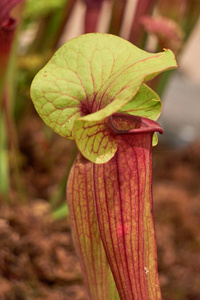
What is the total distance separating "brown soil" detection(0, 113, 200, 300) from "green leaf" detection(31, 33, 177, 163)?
1.93 ft

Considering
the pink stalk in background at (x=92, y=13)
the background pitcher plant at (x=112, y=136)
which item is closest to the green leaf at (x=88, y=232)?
the background pitcher plant at (x=112, y=136)

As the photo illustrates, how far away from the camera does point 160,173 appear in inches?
77.9

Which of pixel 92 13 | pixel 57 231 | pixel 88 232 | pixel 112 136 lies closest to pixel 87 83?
pixel 112 136

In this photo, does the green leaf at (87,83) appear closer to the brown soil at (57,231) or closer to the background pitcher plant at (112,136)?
the background pitcher plant at (112,136)

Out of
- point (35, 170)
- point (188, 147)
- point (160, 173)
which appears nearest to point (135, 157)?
point (35, 170)

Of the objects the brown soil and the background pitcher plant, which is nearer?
the background pitcher plant

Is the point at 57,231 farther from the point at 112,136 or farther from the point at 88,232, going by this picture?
the point at 112,136

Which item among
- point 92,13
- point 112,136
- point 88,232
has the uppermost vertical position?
point 92,13

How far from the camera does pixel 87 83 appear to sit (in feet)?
1.66

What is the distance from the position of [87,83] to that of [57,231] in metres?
0.84

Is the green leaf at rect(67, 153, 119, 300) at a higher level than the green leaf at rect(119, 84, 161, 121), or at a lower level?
lower

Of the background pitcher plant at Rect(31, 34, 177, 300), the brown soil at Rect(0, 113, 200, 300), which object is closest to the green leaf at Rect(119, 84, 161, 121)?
the background pitcher plant at Rect(31, 34, 177, 300)

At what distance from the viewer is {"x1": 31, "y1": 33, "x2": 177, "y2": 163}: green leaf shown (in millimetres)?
481

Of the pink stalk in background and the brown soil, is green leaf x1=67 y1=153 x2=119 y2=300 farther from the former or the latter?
the pink stalk in background
